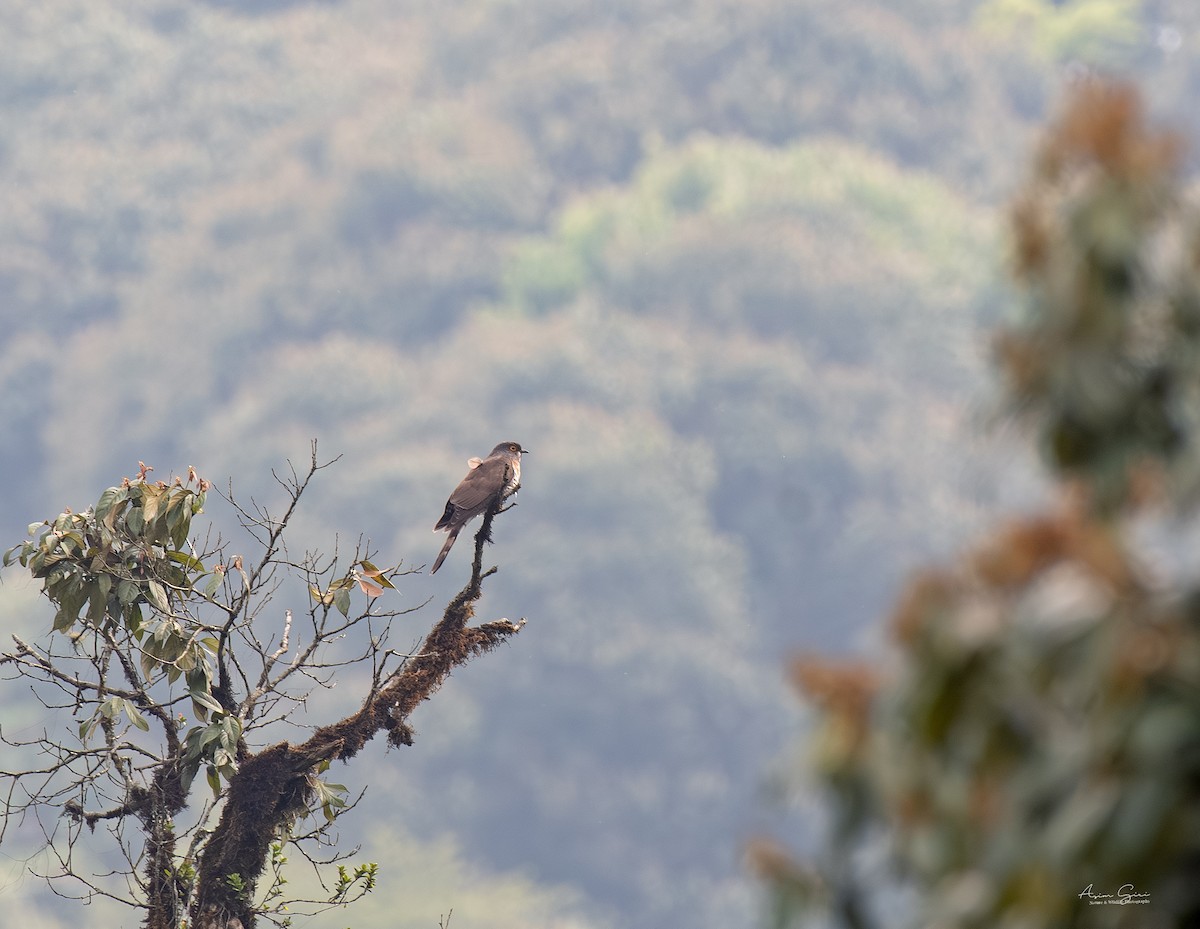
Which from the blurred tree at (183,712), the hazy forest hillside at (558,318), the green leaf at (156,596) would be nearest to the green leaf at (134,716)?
the blurred tree at (183,712)

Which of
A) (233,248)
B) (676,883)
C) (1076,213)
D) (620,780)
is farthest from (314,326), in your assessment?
(1076,213)

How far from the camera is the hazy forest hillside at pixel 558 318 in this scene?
84.6m

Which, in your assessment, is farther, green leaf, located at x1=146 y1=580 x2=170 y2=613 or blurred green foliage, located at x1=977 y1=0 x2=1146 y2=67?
blurred green foliage, located at x1=977 y1=0 x2=1146 y2=67

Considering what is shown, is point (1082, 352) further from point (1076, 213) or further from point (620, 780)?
point (620, 780)

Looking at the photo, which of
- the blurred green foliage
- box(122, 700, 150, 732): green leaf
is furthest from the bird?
the blurred green foliage

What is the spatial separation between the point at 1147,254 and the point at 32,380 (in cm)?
Answer: 11373

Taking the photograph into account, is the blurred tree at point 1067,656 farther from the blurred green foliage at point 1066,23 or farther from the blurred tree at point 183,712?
the blurred green foliage at point 1066,23

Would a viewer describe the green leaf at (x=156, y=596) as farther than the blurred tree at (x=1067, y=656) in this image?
Yes

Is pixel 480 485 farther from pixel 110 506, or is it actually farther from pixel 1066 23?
pixel 1066 23
